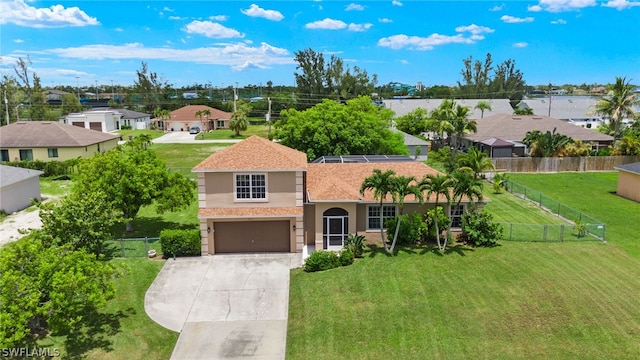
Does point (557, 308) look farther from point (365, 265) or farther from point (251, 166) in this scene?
point (251, 166)

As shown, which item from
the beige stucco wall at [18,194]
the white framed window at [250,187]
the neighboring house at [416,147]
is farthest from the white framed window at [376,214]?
the neighboring house at [416,147]

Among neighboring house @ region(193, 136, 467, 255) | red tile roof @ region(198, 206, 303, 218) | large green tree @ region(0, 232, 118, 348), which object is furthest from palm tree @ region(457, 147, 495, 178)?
large green tree @ region(0, 232, 118, 348)

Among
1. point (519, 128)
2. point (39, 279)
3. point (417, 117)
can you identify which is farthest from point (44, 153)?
point (519, 128)

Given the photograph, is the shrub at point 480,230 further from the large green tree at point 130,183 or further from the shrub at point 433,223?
the large green tree at point 130,183

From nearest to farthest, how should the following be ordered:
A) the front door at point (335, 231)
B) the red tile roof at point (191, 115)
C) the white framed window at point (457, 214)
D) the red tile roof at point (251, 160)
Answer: the red tile roof at point (251, 160) < the front door at point (335, 231) < the white framed window at point (457, 214) < the red tile roof at point (191, 115)

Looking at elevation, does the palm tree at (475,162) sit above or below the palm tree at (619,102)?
below

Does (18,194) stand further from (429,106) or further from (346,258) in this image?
(429,106)

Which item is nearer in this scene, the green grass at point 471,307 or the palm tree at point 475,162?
the green grass at point 471,307
